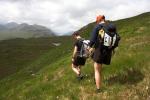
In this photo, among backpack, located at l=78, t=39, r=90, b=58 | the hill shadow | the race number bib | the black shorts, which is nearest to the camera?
the race number bib

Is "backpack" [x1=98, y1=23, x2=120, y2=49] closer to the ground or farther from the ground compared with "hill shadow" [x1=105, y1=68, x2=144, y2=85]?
farther from the ground

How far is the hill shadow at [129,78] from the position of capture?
1636cm

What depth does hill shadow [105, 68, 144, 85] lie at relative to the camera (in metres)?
16.4

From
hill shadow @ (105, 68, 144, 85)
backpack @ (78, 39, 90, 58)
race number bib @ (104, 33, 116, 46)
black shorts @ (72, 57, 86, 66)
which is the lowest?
hill shadow @ (105, 68, 144, 85)

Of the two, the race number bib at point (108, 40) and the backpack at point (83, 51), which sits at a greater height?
the race number bib at point (108, 40)

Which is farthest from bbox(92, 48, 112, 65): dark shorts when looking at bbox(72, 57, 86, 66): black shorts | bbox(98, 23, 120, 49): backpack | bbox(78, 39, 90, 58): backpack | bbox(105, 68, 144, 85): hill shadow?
bbox(72, 57, 86, 66): black shorts

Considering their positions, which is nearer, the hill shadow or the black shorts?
the hill shadow

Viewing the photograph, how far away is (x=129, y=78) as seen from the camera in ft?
55.1

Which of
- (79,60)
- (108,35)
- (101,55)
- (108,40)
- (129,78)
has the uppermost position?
(108,35)

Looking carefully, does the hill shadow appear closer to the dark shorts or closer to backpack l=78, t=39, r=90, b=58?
the dark shorts

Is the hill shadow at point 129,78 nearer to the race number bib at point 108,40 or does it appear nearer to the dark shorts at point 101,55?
the dark shorts at point 101,55

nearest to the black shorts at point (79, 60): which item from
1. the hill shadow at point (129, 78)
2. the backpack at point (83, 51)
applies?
the backpack at point (83, 51)

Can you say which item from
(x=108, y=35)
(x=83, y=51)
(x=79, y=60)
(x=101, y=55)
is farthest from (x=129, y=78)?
(x=79, y=60)

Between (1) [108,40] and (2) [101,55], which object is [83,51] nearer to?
(2) [101,55]
